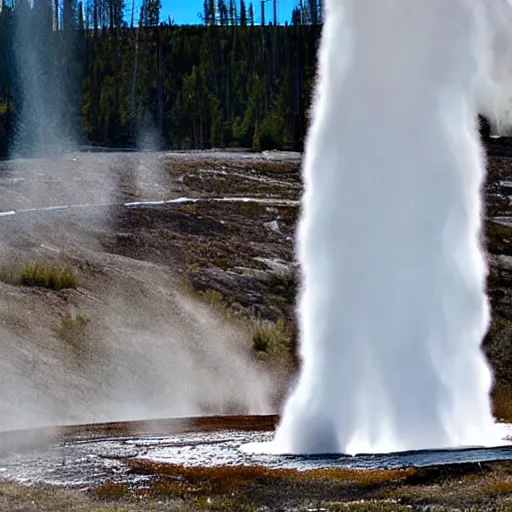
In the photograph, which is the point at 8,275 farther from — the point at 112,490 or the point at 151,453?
the point at 112,490

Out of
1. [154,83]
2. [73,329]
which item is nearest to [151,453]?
[73,329]

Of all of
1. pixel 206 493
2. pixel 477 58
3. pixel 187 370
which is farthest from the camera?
pixel 187 370

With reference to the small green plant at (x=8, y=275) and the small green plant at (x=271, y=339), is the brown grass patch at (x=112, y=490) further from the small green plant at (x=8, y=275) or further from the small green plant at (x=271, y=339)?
the small green plant at (x=8, y=275)

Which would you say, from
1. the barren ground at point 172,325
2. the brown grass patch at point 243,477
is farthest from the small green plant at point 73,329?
the brown grass patch at point 243,477

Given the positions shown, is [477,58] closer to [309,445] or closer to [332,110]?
[332,110]

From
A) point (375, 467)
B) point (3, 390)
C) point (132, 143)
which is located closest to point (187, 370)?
point (3, 390)

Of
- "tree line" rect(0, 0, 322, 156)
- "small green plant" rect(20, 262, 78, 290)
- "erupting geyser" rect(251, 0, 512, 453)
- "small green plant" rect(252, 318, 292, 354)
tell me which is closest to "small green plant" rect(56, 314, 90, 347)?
"small green plant" rect(20, 262, 78, 290)

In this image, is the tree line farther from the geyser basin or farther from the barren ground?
the geyser basin

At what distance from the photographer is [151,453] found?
65.1 feet

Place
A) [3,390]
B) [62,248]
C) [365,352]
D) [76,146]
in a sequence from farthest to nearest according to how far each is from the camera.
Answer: [76,146] → [62,248] → [3,390] → [365,352]

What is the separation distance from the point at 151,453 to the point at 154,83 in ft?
245

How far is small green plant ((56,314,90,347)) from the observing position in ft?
105

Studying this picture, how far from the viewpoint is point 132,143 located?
8288 cm

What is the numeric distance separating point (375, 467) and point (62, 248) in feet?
79.4
